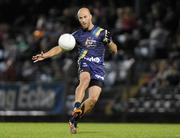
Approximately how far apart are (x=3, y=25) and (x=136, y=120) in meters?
7.94

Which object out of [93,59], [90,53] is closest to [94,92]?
[93,59]

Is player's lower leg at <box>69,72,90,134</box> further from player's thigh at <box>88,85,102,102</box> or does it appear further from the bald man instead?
player's thigh at <box>88,85,102,102</box>

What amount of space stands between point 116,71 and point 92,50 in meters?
7.69

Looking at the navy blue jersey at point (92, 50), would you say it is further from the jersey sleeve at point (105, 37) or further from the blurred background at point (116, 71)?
the blurred background at point (116, 71)

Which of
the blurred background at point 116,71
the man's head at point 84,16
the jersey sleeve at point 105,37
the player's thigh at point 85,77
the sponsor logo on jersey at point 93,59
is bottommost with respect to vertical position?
the blurred background at point 116,71

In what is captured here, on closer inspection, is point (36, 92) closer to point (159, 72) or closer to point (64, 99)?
point (64, 99)

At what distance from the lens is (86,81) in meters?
11.3

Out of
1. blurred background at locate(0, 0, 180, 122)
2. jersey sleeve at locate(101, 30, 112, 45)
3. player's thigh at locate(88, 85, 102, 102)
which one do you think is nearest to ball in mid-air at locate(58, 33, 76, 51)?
jersey sleeve at locate(101, 30, 112, 45)

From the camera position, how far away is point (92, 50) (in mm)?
11609

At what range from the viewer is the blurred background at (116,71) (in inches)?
733

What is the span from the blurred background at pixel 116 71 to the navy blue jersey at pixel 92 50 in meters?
6.90

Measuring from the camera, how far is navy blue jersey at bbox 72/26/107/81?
1156 centimetres

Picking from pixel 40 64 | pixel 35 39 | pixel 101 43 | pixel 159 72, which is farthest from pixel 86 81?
pixel 35 39

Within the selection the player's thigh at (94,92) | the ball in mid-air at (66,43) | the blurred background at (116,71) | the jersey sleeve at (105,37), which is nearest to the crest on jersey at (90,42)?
the jersey sleeve at (105,37)
